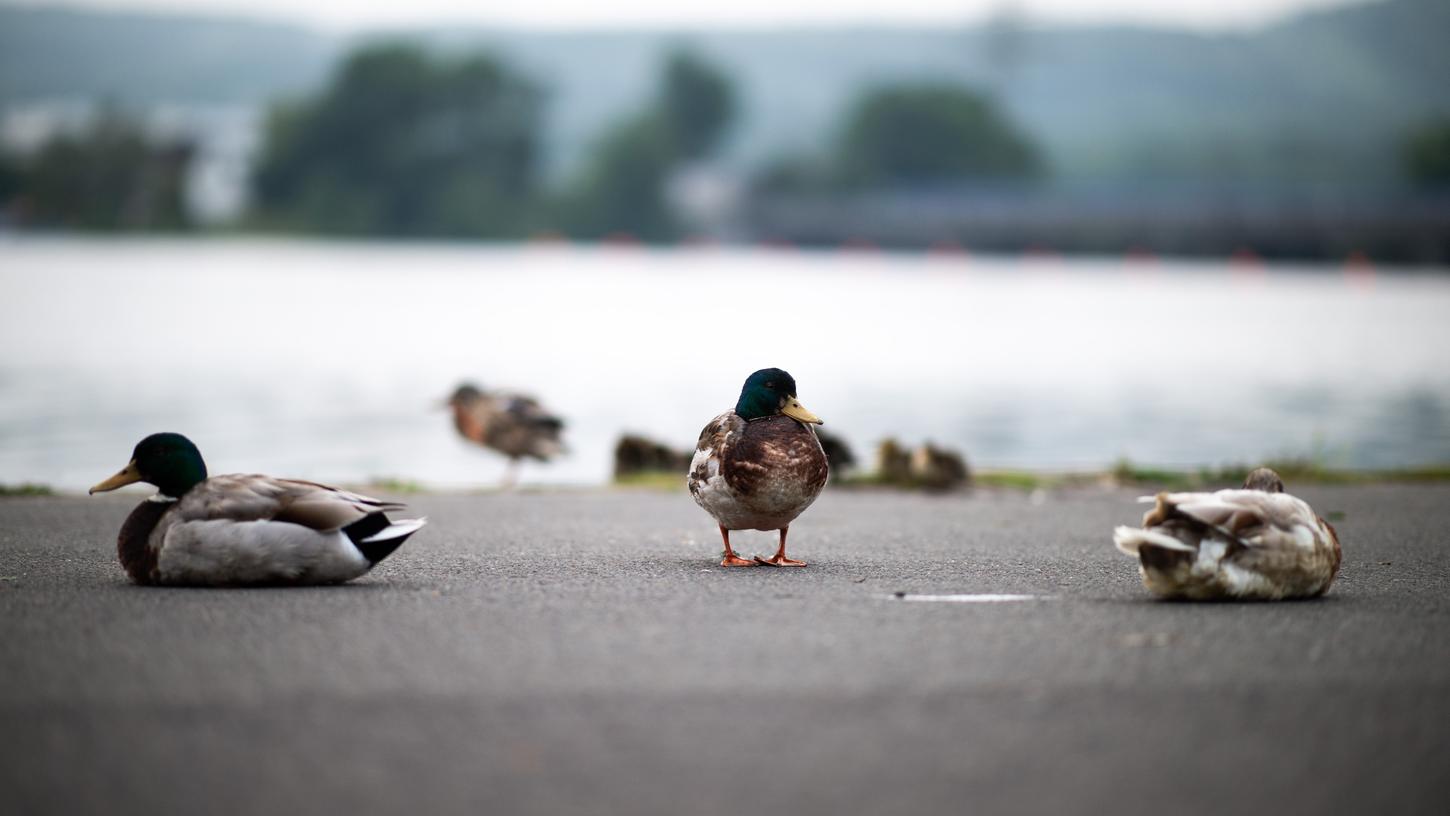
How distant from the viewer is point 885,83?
166m

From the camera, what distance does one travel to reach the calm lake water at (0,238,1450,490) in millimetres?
18797

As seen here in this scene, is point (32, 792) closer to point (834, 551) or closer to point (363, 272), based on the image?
point (834, 551)

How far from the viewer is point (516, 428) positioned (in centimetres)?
1515

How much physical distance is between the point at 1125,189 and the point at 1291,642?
141250 mm

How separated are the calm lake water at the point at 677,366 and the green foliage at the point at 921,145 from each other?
3291 inches

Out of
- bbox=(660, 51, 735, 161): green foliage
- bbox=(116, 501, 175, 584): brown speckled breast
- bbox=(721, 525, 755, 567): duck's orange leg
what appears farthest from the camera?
bbox=(660, 51, 735, 161): green foliage

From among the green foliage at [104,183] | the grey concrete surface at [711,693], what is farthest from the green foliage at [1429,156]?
the grey concrete surface at [711,693]

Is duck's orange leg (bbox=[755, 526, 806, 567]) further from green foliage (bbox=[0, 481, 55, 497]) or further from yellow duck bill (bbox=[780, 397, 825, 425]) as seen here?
green foliage (bbox=[0, 481, 55, 497])

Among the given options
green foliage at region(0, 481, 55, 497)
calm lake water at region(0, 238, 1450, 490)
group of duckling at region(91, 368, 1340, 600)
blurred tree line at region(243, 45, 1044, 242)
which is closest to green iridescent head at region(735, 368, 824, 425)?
group of duckling at region(91, 368, 1340, 600)

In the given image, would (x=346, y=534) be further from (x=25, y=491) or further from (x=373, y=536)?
(x=25, y=491)

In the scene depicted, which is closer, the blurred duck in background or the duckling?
the duckling

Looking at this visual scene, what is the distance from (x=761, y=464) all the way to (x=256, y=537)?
2423 mm

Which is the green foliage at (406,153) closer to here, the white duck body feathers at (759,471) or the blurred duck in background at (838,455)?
the blurred duck in background at (838,455)

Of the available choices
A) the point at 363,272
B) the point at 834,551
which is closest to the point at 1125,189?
the point at 363,272
